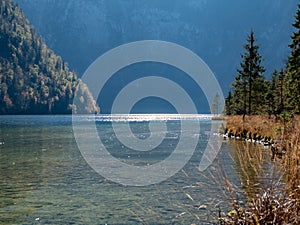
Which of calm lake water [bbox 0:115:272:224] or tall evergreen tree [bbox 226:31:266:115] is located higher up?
tall evergreen tree [bbox 226:31:266:115]

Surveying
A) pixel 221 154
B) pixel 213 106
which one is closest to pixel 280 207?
pixel 221 154

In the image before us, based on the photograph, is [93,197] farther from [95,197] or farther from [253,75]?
[253,75]

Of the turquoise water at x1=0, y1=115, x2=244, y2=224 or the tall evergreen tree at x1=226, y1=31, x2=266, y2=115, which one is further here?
the tall evergreen tree at x1=226, y1=31, x2=266, y2=115

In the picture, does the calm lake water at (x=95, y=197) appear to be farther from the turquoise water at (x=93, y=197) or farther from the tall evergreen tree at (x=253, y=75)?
the tall evergreen tree at (x=253, y=75)

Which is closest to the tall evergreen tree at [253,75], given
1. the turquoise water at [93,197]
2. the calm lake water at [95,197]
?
the turquoise water at [93,197]

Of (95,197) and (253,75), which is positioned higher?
(253,75)

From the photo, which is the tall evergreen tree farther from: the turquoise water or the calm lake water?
the calm lake water

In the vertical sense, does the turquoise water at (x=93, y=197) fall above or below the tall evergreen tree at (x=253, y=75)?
below

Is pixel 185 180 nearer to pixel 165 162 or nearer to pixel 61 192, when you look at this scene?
pixel 61 192

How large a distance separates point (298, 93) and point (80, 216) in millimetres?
32601

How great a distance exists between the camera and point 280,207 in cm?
693

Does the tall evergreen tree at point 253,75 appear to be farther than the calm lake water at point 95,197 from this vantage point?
Yes

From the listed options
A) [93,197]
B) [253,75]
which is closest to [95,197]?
[93,197]

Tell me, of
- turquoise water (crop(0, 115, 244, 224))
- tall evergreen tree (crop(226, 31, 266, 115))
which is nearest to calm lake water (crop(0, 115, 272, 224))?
turquoise water (crop(0, 115, 244, 224))
